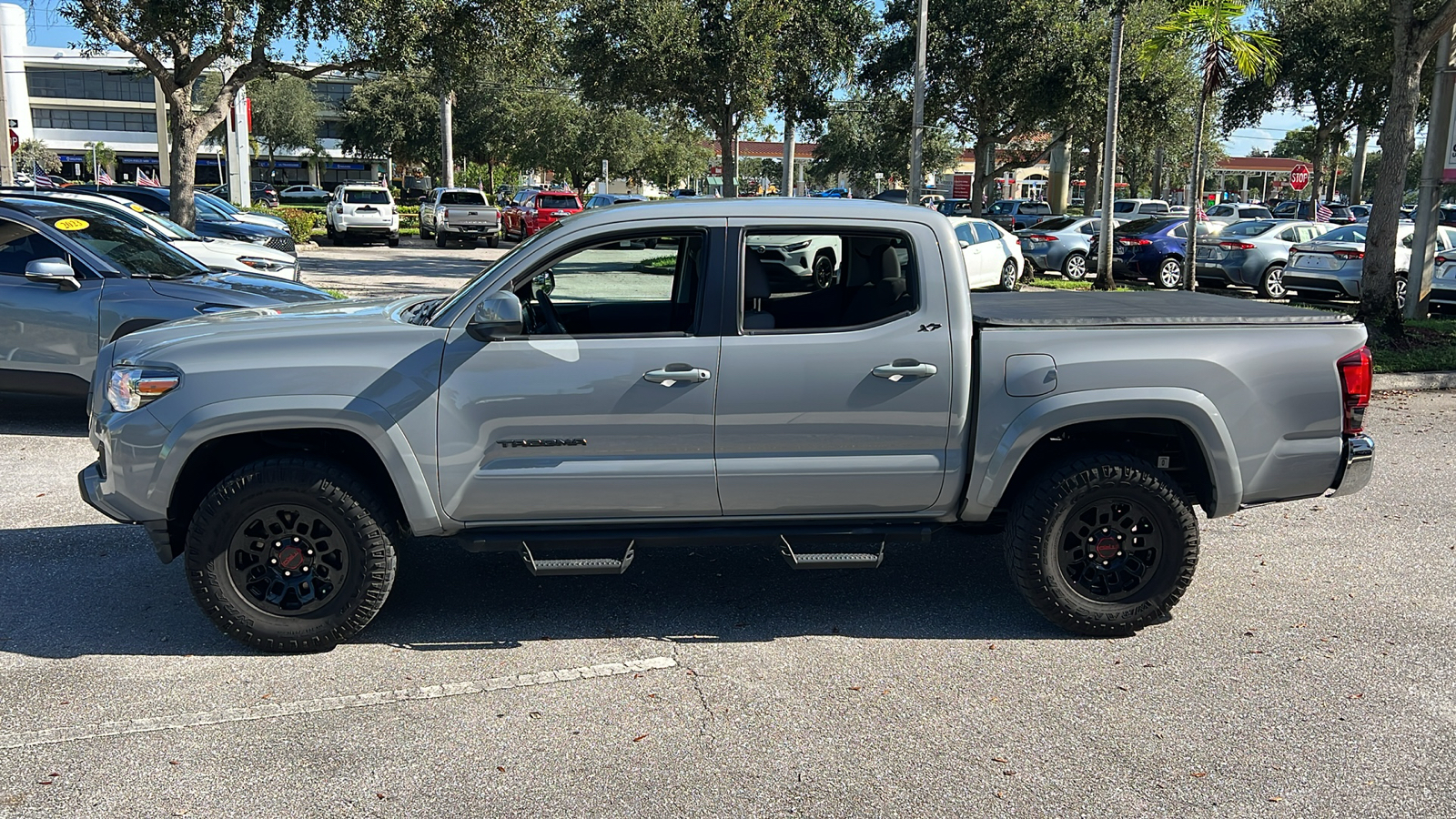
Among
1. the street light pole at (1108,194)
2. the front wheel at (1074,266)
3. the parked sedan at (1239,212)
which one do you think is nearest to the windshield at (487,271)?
the street light pole at (1108,194)

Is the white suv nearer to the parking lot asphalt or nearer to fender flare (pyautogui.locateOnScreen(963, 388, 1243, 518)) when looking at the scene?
the parking lot asphalt

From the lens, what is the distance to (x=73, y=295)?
853 cm

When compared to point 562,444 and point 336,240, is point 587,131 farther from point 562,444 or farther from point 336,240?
point 562,444

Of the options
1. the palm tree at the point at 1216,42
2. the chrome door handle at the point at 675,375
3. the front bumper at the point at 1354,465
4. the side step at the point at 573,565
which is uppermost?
the palm tree at the point at 1216,42

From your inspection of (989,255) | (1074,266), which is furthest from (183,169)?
(1074,266)

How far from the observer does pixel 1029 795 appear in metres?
3.64

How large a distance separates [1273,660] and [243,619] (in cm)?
425

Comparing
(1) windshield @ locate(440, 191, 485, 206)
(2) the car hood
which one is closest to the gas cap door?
(2) the car hood

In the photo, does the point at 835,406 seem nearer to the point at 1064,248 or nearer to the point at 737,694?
the point at 737,694

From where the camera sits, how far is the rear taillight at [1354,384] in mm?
4902

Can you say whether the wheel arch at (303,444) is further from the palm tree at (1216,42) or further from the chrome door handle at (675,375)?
the palm tree at (1216,42)

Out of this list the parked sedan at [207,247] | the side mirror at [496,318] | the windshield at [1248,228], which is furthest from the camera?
the windshield at [1248,228]

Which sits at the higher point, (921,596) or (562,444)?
(562,444)

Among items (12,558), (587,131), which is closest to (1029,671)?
(12,558)
